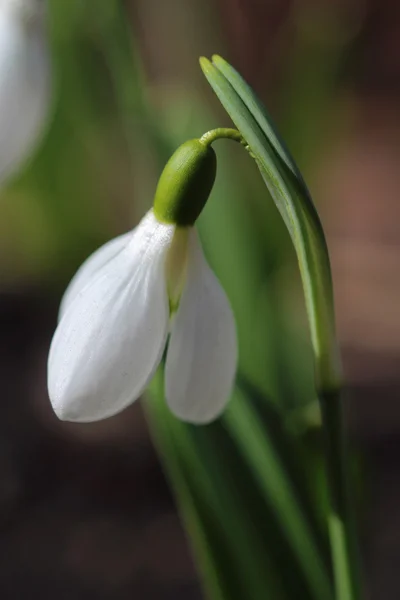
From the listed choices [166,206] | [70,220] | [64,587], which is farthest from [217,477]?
[70,220]

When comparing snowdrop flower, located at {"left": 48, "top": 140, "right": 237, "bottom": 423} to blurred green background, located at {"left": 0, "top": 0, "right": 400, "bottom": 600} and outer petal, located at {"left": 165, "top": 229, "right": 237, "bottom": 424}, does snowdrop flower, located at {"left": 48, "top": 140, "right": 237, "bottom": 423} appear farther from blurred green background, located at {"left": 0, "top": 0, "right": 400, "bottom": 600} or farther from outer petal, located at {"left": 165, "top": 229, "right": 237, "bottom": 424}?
blurred green background, located at {"left": 0, "top": 0, "right": 400, "bottom": 600}

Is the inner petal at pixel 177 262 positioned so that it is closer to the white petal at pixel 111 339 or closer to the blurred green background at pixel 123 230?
the white petal at pixel 111 339

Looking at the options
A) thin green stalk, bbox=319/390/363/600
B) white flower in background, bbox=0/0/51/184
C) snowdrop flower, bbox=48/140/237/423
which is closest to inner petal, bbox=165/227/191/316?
snowdrop flower, bbox=48/140/237/423

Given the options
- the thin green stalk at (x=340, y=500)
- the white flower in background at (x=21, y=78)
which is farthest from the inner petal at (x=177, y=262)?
the white flower in background at (x=21, y=78)

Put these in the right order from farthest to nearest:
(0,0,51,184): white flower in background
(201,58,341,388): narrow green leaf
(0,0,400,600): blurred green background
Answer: (0,0,400,600): blurred green background < (0,0,51,184): white flower in background < (201,58,341,388): narrow green leaf

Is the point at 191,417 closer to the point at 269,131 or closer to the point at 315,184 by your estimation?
the point at 269,131
